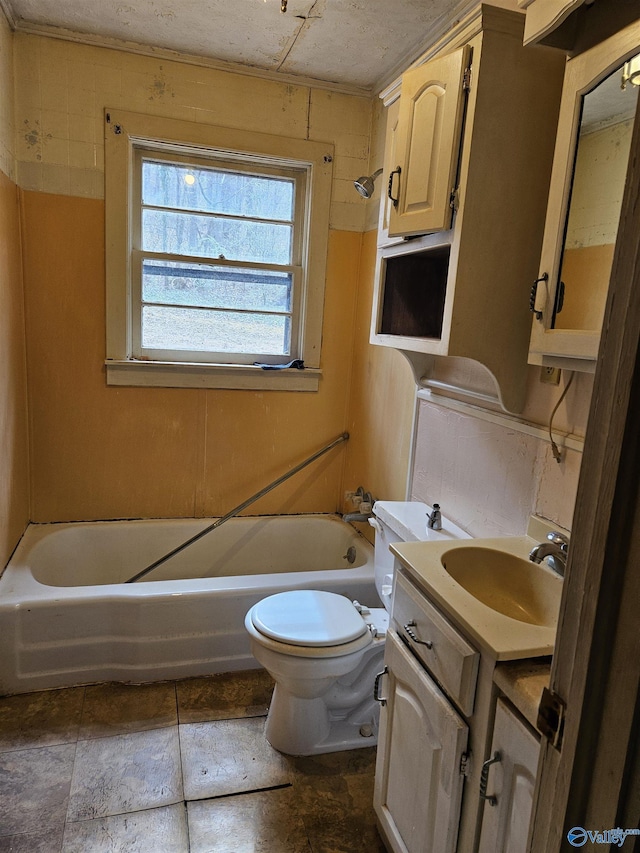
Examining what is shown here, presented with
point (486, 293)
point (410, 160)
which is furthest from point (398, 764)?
point (410, 160)

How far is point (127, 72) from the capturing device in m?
2.44

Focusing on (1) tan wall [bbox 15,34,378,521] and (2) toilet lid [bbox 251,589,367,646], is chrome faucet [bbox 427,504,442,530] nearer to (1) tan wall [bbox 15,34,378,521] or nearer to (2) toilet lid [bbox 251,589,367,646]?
(2) toilet lid [bbox 251,589,367,646]

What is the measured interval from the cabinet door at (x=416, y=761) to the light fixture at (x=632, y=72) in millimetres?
1289

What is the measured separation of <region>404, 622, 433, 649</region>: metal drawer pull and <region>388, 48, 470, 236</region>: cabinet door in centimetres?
102

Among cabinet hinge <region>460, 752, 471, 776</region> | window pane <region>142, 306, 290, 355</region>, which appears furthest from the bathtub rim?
cabinet hinge <region>460, 752, 471, 776</region>

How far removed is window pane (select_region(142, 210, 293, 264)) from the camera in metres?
2.68

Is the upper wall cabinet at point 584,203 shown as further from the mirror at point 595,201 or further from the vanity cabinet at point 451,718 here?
the vanity cabinet at point 451,718

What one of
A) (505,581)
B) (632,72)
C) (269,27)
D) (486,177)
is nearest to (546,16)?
(632,72)

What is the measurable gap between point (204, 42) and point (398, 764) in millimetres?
2712

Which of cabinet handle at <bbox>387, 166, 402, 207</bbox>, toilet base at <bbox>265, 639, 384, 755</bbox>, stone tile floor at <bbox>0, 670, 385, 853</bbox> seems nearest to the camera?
stone tile floor at <bbox>0, 670, 385, 853</bbox>

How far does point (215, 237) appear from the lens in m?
2.75

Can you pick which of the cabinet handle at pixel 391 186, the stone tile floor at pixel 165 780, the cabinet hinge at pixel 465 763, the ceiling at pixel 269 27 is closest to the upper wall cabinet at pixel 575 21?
the cabinet handle at pixel 391 186

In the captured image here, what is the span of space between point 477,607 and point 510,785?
12.0 inches

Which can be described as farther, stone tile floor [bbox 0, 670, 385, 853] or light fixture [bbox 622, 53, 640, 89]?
stone tile floor [bbox 0, 670, 385, 853]
